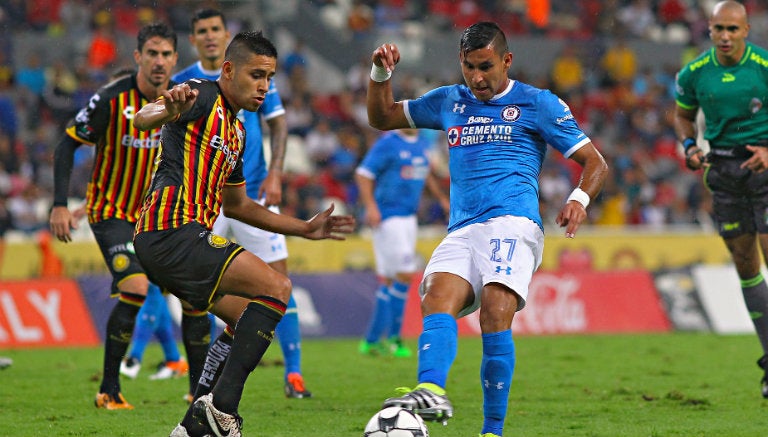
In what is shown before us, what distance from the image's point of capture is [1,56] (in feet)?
71.7

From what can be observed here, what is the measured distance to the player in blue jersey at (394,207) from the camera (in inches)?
512

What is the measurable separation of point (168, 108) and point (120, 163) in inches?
→ 103

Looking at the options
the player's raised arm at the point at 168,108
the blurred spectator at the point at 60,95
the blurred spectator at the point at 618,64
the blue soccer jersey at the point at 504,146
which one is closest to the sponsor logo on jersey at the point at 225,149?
the player's raised arm at the point at 168,108

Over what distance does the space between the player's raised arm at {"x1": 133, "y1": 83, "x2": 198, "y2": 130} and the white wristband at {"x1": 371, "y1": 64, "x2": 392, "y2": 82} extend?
126 centimetres

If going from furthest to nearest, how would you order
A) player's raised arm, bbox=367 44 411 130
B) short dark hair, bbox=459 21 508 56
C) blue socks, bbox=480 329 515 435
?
1. player's raised arm, bbox=367 44 411 130
2. short dark hair, bbox=459 21 508 56
3. blue socks, bbox=480 329 515 435

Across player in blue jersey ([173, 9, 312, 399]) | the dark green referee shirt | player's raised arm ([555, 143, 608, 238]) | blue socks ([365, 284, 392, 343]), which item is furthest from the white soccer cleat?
blue socks ([365, 284, 392, 343])

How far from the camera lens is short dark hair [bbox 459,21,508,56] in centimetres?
639

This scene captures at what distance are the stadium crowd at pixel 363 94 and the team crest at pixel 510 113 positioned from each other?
11.6 m

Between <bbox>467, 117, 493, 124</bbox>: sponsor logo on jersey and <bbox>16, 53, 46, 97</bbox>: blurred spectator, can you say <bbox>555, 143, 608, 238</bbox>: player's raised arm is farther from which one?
<bbox>16, 53, 46, 97</bbox>: blurred spectator

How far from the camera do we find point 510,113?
6.57 m

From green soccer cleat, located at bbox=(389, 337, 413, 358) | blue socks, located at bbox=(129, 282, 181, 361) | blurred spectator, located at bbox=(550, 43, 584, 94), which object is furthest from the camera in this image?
blurred spectator, located at bbox=(550, 43, 584, 94)

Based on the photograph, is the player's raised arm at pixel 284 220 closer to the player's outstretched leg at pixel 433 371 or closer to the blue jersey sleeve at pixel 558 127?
the player's outstretched leg at pixel 433 371

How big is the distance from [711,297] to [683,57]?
1220 cm

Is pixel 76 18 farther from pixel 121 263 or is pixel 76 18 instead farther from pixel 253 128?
pixel 121 263
